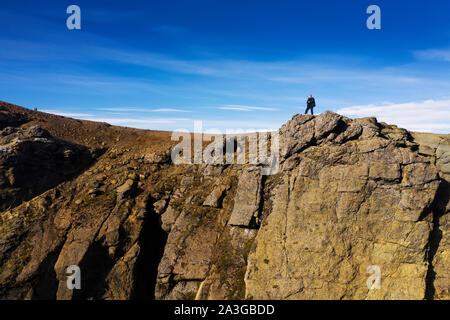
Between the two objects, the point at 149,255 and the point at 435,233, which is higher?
the point at 435,233

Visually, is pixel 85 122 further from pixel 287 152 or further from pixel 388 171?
pixel 388 171

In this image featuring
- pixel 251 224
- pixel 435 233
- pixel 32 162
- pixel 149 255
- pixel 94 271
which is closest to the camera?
pixel 435 233

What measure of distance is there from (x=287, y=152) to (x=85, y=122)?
103 feet

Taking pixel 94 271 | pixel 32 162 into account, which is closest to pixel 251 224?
pixel 94 271

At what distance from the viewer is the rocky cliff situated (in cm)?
1914

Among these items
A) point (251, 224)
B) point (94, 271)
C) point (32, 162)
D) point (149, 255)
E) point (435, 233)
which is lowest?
point (94, 271)

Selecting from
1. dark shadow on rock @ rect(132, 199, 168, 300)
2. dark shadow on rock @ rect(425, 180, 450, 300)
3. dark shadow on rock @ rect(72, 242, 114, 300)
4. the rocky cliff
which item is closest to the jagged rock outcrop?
the rocky cliff

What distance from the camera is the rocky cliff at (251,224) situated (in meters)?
19.1

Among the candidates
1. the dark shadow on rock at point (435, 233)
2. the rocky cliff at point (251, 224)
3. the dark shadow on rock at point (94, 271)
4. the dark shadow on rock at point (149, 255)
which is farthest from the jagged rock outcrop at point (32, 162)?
the dark shadow on rock at point (435, 233)

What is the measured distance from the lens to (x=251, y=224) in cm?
2178

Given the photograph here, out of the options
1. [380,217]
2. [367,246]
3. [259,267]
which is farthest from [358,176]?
[259,267]

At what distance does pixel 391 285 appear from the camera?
61.3ft

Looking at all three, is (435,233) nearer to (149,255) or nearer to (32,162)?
(149,255)

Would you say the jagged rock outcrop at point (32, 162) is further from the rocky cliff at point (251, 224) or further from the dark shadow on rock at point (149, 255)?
the dark shadow on rock at point (149, 255)
